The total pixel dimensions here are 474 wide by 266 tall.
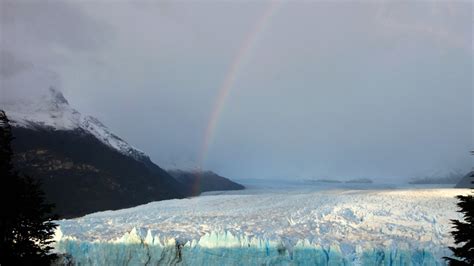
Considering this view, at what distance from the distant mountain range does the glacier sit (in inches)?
3640

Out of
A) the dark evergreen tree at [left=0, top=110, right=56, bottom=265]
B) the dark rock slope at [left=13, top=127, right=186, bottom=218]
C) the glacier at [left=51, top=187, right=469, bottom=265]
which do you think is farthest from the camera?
the dark rock slope at [left=13, top=127, right=186, bottom=218]

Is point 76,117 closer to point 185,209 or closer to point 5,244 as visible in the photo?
point 185,209

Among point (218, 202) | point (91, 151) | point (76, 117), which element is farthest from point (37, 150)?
point (218, 202)

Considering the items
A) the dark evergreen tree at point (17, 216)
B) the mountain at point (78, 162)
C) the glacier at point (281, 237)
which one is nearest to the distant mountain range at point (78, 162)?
the mountain at point (78, 162)

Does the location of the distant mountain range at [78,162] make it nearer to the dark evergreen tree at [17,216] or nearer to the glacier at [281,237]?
the glacier at [281,237]

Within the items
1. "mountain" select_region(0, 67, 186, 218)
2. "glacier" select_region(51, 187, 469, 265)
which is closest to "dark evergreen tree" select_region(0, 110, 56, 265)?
"glacier" select_region(51, 187, 469, 265)

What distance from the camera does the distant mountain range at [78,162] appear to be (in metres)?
121

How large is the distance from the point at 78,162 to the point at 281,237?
120 metres

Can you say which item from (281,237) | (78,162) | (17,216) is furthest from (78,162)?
(17,216)

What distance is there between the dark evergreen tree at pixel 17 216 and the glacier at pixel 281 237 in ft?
52.8

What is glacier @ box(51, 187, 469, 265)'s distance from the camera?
22984 mm

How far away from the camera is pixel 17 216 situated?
881cm

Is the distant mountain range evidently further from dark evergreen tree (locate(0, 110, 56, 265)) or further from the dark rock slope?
dark evergreen tree (locate(0, 110, 56, 265))

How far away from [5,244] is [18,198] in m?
0.93
